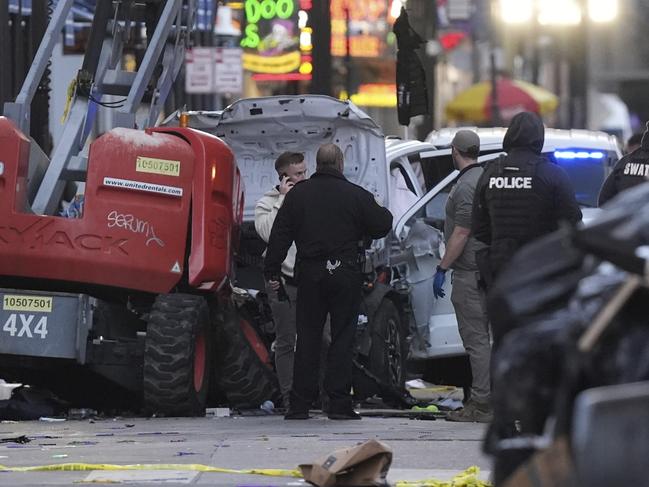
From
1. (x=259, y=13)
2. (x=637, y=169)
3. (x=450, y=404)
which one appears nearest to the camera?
(x=637, y=169)

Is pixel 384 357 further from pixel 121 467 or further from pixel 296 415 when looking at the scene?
pixel 121 467

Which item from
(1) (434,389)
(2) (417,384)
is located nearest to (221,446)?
(1) (434,389)

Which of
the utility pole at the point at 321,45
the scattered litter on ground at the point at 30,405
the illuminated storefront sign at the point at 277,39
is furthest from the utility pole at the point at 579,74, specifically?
the scattered litter on ground at the point at 30,405

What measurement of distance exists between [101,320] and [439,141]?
547 centimetres

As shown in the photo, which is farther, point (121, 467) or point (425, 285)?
point (425, 285)

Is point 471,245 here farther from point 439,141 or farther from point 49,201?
point 439,141

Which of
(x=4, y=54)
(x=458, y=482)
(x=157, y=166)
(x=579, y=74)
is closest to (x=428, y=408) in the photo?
(x=157, y=166)

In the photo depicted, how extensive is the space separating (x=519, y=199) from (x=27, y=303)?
10.4 ft

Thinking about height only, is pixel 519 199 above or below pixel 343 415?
above

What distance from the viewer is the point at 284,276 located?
1262cm

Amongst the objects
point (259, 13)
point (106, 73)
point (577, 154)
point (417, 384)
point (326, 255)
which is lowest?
point (417, 384)

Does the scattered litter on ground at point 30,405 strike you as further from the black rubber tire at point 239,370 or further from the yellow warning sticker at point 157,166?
the yellow warning sticker at point 157,166

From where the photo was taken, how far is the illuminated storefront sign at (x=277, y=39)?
2944 centimetres

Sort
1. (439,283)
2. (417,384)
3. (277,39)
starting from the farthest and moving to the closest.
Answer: (277,39) → (417,384) → (439,283)
